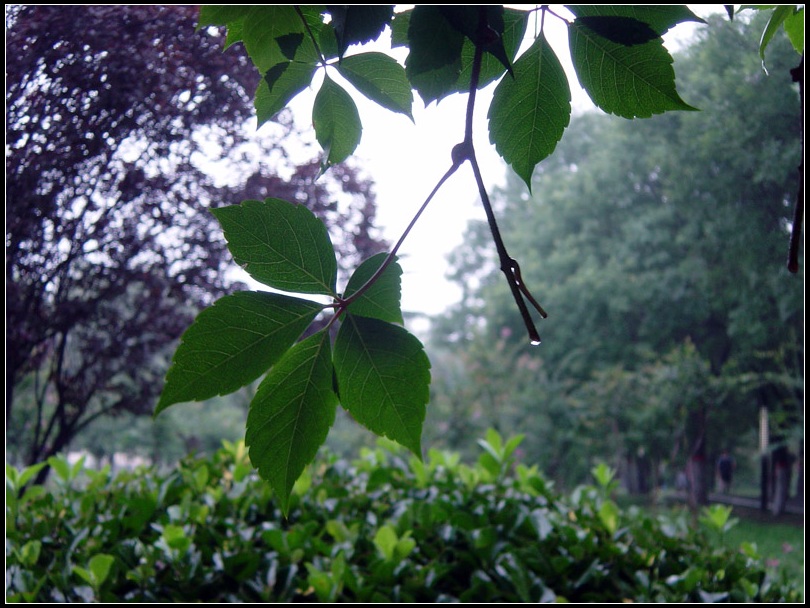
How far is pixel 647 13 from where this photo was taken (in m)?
0.28

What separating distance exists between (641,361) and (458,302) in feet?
9.20

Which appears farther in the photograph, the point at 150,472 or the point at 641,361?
the point at 641,361

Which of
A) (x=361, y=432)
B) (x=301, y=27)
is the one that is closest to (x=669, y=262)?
(x=361, y=432)

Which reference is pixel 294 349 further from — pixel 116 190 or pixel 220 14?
pixel 116 190

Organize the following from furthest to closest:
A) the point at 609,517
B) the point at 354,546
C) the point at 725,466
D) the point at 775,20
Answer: the point at 725,466 → the point at 609,517 → the point at 354,546 → the point at 775,20

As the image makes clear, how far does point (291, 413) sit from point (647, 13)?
222mm

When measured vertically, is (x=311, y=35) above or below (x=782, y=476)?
above

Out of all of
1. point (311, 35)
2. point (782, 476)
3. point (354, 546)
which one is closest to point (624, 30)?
point (311, 35)

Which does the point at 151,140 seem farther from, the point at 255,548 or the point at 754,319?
the point at 754,319

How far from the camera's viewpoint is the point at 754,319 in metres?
6.73

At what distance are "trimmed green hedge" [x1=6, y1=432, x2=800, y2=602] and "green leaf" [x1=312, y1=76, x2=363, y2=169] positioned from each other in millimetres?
1142

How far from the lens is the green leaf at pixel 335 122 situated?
1.08 ft

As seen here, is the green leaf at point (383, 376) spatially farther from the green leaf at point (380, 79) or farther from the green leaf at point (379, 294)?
the green leaf at point (380, 79)

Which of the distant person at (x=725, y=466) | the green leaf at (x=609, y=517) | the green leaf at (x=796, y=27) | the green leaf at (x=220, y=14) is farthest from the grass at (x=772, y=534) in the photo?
the green leaf at (x=220, y=14)
